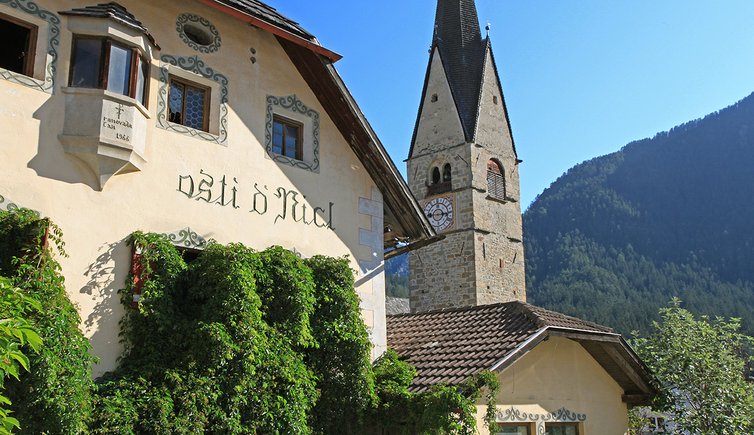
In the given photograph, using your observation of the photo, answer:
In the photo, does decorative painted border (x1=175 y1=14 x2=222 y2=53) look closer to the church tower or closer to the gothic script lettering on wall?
the gothic script lettering on wall

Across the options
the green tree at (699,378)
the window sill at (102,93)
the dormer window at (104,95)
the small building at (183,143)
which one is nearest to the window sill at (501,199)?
the green tree at (699,378)

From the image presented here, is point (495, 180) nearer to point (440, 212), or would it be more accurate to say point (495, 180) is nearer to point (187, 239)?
point (440, 212)

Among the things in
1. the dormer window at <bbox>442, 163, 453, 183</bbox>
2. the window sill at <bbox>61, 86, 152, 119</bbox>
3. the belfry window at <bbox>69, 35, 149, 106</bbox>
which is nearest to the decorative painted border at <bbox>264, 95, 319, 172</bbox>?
the belfry window at <bbox>69, 35, 149, 106</bbox>

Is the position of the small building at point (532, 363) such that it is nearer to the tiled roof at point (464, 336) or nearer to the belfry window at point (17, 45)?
the tiled roof at point (464, 336)

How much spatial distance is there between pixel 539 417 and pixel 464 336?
1730mm

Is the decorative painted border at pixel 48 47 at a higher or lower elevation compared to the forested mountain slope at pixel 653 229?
lower

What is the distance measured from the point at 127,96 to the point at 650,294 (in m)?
113

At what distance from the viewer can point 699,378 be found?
14094mm

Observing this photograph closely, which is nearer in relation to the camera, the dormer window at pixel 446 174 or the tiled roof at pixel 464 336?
the tiled roof at pixel 464 336

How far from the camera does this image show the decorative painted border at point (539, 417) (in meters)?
12.1

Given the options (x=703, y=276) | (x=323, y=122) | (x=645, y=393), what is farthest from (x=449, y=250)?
(x=703, y=276)

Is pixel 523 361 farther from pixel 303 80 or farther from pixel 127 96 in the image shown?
pixel 127 96

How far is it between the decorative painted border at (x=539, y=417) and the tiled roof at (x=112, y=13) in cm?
728

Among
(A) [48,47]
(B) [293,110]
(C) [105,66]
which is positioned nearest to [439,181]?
(B) [293,110]
